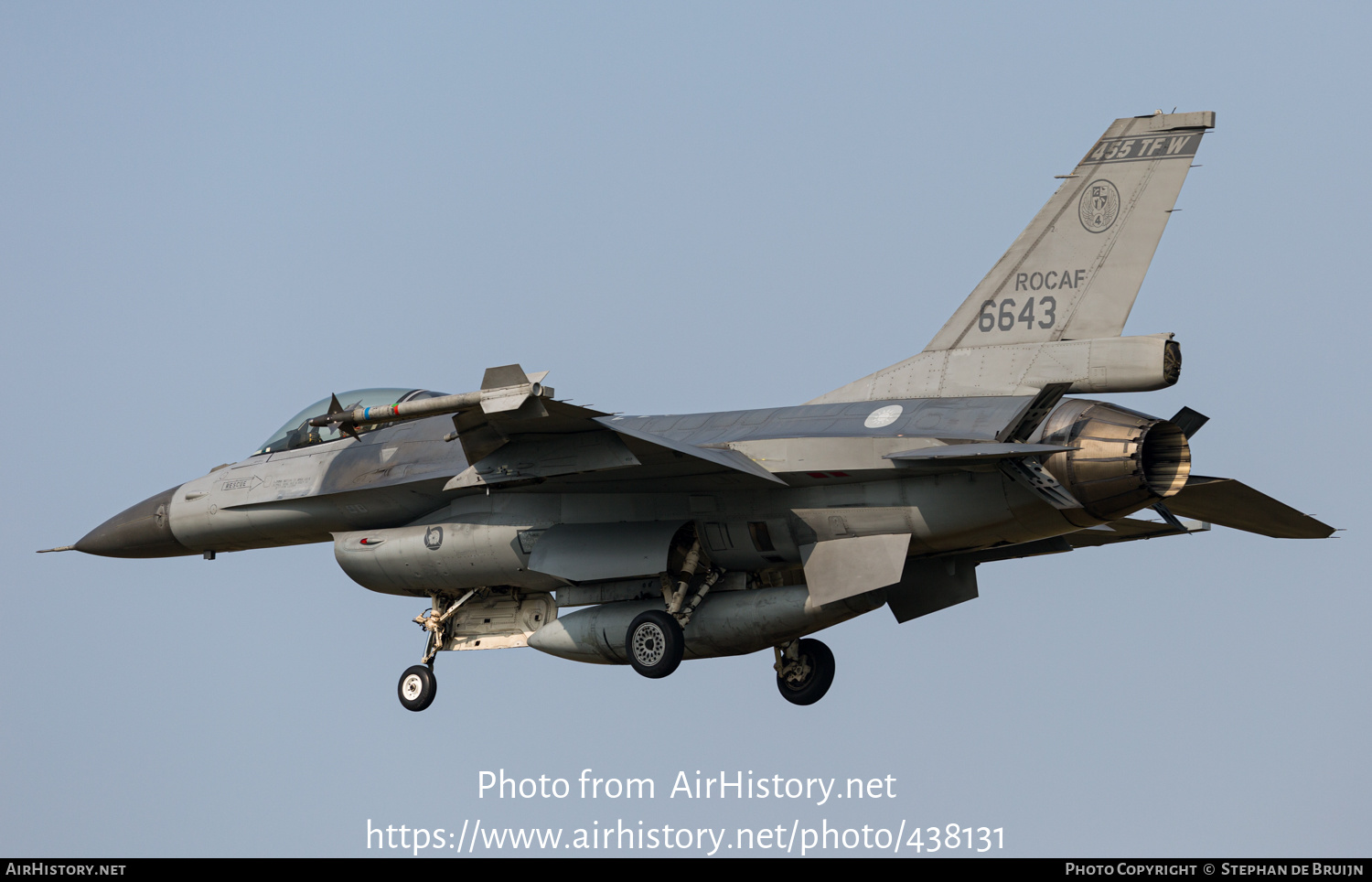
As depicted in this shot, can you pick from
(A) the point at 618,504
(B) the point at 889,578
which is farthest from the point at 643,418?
(B) the point at 889,578

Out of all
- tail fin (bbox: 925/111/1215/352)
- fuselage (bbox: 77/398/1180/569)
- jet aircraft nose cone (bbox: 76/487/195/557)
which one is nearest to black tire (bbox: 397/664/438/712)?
fuselage (bbox: 77/398/1180/569)

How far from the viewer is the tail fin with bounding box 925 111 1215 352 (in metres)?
15.0

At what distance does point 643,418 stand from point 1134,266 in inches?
214

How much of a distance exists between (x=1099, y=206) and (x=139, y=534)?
459 inches

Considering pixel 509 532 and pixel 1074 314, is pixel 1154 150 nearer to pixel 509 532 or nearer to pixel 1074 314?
pixel 1074 314

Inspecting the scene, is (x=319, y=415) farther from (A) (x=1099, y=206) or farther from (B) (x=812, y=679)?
(A) (x=1099, y=206)

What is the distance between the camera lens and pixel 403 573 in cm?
1753

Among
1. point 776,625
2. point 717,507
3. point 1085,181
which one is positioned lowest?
point 776,625

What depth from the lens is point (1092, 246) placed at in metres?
15.2

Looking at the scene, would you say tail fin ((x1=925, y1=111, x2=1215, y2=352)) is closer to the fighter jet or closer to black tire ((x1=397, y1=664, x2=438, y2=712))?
the fighter jet

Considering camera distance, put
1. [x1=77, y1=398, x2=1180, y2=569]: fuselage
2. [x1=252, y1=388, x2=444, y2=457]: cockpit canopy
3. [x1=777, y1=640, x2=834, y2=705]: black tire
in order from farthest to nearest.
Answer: [x1=252, y1=388, x2=444, y2=457]: cockpit canopy → [x1=777, y1=640, x2=834, y2=705]: black tire → [x1=77, y1=398, x2=1180, y2=569]: fuselage

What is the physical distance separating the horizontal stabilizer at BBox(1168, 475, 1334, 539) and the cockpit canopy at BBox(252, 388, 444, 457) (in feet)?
27.8

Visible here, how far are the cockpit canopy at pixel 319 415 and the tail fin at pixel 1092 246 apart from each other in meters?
6.54

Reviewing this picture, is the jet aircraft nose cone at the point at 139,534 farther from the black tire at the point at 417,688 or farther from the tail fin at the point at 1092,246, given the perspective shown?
the tail fin at the point at 1092,246
